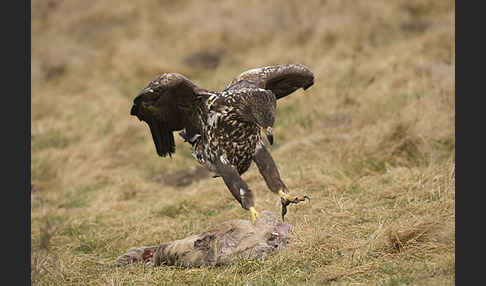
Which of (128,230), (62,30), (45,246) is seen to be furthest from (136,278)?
(62,30)

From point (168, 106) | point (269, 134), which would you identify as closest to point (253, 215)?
point (269, 134)

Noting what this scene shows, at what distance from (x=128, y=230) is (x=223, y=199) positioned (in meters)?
1.21

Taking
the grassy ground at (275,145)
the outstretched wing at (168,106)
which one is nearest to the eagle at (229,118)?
the outstretched wing at (168,106)

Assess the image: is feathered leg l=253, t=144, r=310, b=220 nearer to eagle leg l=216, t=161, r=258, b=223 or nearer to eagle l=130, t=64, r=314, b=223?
eagle l=130, t=64, r=314, b=223

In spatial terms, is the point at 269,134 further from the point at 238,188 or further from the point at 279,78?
the point at 279,78

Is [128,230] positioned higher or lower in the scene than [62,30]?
lower

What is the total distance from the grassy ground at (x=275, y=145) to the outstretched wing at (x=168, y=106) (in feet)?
4.10

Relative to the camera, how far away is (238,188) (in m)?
5.19

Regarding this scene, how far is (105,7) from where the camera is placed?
17.7 m

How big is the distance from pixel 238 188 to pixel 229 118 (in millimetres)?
585

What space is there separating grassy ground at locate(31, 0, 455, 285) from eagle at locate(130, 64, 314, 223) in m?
0.66

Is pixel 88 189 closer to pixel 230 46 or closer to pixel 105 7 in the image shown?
pixel 230 46

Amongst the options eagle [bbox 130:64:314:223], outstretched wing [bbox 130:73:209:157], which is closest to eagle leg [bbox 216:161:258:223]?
eagle [bbox 130:64:314:223]

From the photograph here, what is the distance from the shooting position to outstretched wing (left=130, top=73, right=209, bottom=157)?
534 centimetres
